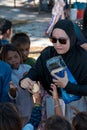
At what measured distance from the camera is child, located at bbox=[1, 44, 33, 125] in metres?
3.78

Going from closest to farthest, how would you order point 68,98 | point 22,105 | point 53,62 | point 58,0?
point 53,62, point 68,98, point 22,105, point 58,0

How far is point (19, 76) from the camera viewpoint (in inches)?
153

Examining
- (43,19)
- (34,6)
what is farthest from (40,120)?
(34,6)

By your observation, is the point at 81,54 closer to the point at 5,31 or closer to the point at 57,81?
the point at 57,81

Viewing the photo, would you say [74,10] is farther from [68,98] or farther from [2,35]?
[68,98]

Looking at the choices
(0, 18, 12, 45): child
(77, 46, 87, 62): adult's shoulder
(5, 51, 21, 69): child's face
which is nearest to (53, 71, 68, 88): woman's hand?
(77, 46, 87, 62): adult's shoulder

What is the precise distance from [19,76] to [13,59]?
8.1 inches

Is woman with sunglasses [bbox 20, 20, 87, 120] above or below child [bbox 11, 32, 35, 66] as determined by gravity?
above

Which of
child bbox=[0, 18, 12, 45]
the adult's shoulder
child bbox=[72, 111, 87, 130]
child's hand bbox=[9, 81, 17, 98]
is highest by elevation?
the adult's shoulder

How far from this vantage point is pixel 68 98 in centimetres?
327

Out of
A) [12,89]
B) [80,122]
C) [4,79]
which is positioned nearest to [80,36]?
[12,89]

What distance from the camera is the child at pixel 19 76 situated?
378 cm

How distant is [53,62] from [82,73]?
301 mm

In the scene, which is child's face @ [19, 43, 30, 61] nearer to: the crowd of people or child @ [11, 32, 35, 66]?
child @ [11, 32, 35, 66]
